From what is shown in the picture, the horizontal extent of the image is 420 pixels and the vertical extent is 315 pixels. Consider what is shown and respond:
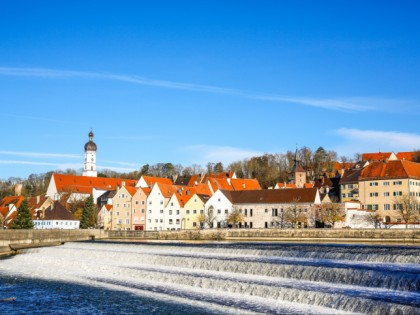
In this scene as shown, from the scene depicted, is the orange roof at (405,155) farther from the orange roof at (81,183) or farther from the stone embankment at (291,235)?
the stone embankment at (291,235)

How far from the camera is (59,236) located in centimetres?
6925

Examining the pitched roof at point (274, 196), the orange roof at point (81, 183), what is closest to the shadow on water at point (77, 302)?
the pitched roof at point (274, 196)

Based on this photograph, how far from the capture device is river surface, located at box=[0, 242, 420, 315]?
25109mm

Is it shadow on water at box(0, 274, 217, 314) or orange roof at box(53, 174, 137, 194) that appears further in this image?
orange roof at box(53, 174, 137, 194)

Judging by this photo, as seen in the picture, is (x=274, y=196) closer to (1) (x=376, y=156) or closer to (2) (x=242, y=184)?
(2) (x=242, y=184)

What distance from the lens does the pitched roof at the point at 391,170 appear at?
284 ft

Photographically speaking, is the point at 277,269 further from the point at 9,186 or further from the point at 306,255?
the point at 9,186

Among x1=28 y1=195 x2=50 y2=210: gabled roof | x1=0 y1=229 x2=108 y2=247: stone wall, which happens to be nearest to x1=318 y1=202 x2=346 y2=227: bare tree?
x1=0 y1=229 x2=108 y2=247: stone wall

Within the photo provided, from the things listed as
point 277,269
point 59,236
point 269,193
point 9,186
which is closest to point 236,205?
point 269,193

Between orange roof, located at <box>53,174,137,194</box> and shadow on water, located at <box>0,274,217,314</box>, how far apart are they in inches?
3636

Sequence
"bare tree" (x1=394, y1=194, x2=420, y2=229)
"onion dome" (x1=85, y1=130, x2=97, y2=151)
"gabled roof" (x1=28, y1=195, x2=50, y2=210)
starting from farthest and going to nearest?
"onion dome" (x1=85, y1=130, x2=97, y2=151) < "gabled roof" (x1=28, y1=195, x2=50, y2=210) < "bare tree" (x1=394, y1=194, x2=420, y2=229)

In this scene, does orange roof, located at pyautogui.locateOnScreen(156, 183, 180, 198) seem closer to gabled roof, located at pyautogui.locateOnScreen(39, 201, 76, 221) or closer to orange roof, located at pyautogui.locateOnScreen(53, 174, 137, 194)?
gabled roof, located at pyautogui.locateOnScreen(39, 201, 76, 221)

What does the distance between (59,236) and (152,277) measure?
37.8m

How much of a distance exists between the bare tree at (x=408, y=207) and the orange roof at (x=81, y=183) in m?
65.2
